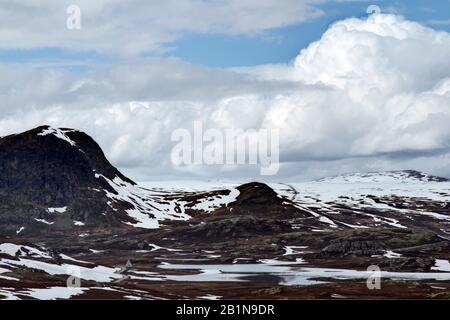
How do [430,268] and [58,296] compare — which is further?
[430,268]

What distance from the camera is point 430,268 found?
199750 mm
